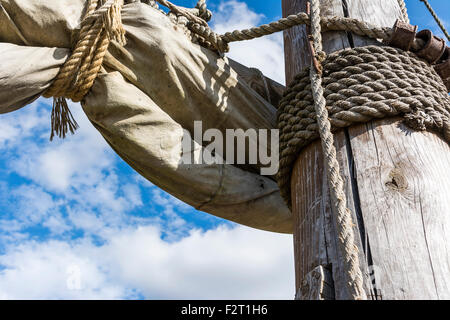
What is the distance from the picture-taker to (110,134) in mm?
2072

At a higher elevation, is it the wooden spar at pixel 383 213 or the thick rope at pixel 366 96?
the thick rope at pixel 366 96

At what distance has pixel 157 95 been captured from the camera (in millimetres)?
2166

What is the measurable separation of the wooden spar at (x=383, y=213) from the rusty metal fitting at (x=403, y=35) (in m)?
0.33

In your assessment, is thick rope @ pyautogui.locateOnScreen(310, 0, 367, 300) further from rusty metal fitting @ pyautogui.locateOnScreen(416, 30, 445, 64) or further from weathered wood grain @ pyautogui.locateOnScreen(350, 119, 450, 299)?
rusty metal fitting @ pyautogui.locateOnScreen(416, 30, 445, 64)

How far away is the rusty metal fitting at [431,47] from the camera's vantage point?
191 cm

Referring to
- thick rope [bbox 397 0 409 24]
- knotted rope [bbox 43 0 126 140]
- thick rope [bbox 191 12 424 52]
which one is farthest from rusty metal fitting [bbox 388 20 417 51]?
knotted rope [bbox 43 0 126 140]

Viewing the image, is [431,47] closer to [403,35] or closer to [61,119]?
[403,35]

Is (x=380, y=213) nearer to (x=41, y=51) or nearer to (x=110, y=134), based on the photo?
(x=110, y=134)

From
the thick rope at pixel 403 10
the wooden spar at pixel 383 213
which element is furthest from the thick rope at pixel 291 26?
the wooden spar at pixel 383 213

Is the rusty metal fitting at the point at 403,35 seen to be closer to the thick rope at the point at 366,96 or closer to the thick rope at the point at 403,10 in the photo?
the thick rope at the point at 366,96

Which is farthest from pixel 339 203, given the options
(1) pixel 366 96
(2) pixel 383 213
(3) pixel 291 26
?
(3) pixel 291 26

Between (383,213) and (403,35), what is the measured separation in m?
0.69
